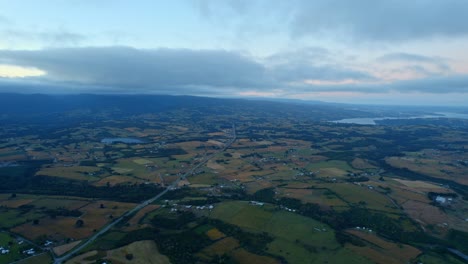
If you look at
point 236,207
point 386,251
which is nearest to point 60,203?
point 236,207

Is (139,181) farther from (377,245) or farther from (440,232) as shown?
(440,232)

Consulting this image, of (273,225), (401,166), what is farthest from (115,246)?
(401,166)

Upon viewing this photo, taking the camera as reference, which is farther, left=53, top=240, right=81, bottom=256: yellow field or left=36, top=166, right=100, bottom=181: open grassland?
left=36, top=166, right=100, bottom=181: open grassland

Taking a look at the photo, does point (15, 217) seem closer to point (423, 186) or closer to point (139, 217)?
point (139, 217)

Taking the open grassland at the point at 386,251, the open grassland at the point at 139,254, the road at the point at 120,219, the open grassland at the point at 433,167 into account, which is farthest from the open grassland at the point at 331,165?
the open grassland at the point at 139,254

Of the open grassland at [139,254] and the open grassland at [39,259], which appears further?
the open grassland at [139,254]

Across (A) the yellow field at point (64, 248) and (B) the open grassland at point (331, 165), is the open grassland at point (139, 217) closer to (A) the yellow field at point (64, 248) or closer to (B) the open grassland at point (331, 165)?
(A) the yellow field at point (64, 248)

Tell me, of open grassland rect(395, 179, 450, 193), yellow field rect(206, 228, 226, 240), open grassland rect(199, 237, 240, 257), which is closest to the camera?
open grassland rect(199, 237, 240, 257)

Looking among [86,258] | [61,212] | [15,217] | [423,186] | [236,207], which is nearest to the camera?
[86,258]

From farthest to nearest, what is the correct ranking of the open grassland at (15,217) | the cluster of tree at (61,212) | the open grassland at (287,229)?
1. the cluster of tree at (61,212)
2. the open grassland at (15,217)
3. the open grassland at (287,229)

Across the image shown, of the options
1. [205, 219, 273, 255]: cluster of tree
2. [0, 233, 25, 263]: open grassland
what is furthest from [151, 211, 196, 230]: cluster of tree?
[0, 233, 25, 263]: open grassland

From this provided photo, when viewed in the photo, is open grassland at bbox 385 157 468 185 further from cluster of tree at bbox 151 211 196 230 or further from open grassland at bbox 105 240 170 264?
open grassland at bbox 105 240 170 264
